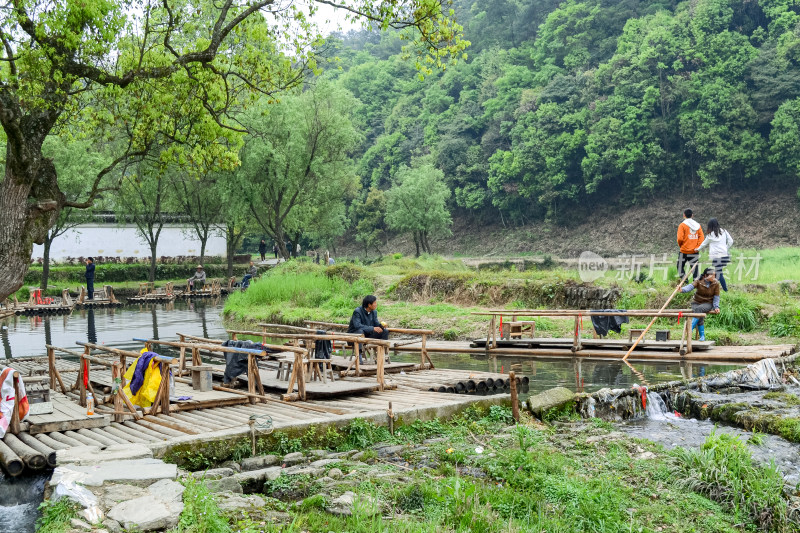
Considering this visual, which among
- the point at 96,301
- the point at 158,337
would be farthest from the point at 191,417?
the point at 96,301

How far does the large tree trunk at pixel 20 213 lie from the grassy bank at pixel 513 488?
14.2 feet

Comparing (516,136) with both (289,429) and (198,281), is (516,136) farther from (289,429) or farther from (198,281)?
(289,429)

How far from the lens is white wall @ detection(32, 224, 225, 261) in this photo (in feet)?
163

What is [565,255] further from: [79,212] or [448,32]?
[448,32]

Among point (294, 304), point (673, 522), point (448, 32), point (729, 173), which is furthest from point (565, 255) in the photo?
point (673, 522)

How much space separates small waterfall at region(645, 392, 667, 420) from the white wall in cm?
4439

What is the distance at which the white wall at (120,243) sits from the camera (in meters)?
49.8

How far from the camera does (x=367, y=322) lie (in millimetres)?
12930

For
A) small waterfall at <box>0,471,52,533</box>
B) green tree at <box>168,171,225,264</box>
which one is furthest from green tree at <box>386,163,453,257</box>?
small waterfall at <box>0,471,52,533</box>

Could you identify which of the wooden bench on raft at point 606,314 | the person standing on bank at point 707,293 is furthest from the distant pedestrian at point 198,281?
the person standing on bank at point 707,293

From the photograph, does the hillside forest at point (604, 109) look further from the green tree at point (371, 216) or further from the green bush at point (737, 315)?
the green bush at point (737, 315)

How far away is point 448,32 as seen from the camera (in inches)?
418

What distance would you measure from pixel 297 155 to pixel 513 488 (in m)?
34.6

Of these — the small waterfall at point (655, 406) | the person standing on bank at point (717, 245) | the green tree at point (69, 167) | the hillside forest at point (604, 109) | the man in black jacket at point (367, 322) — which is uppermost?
the hillside forest at point (604, 109)
